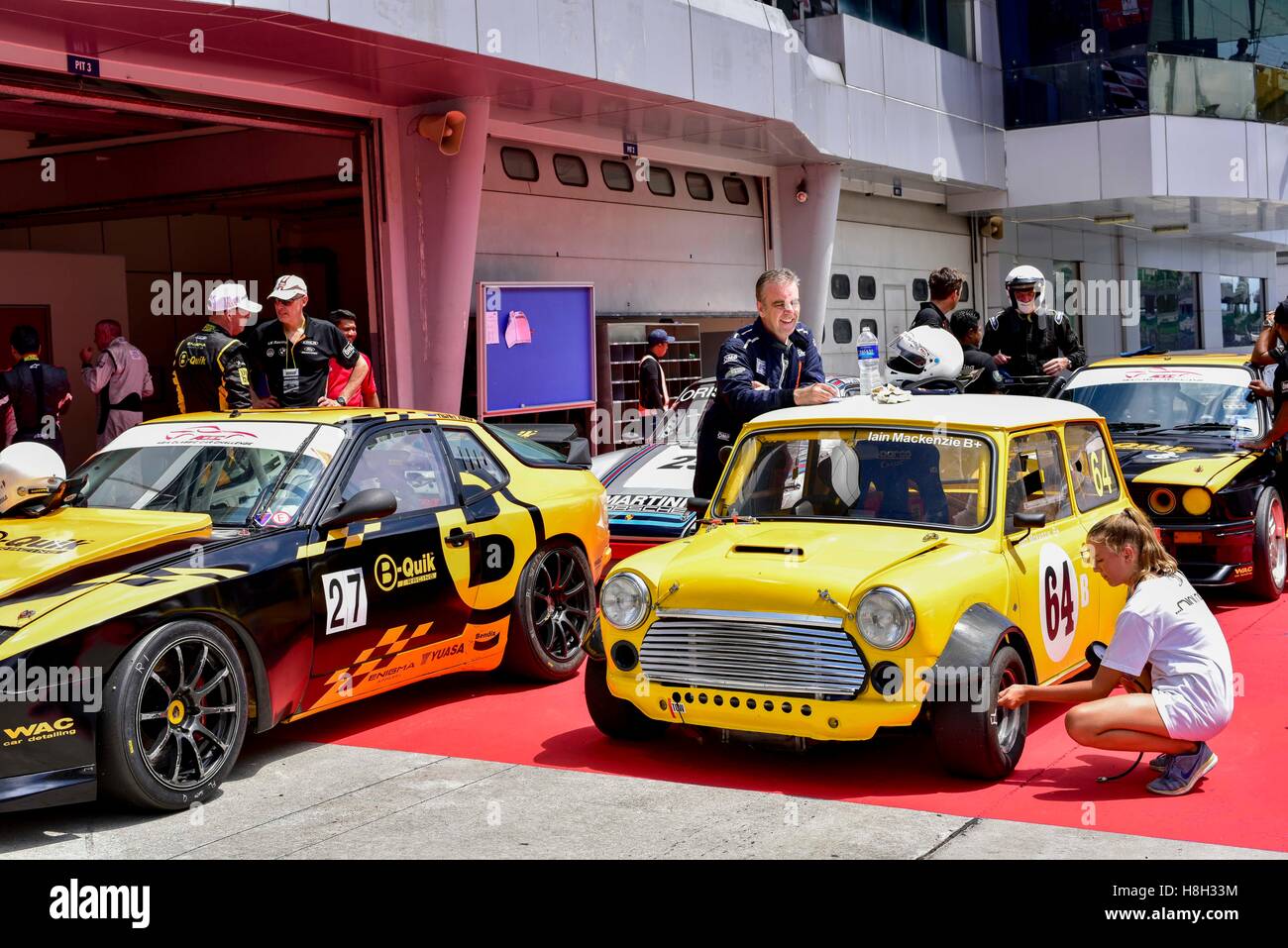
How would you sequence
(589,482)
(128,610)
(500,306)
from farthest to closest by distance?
(500,306) → (589,482) → (128,610)

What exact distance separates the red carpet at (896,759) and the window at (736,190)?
12309mm

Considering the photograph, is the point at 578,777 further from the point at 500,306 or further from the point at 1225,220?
the point at 1225,220

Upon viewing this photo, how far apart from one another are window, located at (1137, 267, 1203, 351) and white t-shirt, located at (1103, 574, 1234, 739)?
28.0 metres

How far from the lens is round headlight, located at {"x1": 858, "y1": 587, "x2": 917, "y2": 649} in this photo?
17.0ft

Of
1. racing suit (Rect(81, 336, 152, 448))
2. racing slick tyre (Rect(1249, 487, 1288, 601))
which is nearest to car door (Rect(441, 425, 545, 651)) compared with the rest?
racing slick tyre (Rect(1249, 487, 1288, 601))

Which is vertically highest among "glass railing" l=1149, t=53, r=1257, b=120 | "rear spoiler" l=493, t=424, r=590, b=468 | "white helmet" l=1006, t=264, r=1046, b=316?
"glass railing" l=1149, t=53, r=1257, b=120

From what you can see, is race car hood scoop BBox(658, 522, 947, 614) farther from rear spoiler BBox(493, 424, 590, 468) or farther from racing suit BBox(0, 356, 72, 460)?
racing suit BBox(0, 356, 72, 460)

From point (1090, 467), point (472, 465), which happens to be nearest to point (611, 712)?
point (472, 465)

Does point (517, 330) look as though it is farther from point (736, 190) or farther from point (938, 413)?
point (938, 413)

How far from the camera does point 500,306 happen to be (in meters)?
14.0

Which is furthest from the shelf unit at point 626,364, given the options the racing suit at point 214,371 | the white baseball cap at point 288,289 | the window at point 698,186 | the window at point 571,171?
the racing suit at point 214,371

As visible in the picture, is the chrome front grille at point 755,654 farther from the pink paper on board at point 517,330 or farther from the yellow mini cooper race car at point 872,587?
the pink paper on board at point 517,330

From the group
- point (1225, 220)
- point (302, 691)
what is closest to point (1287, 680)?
point (302, 691)
